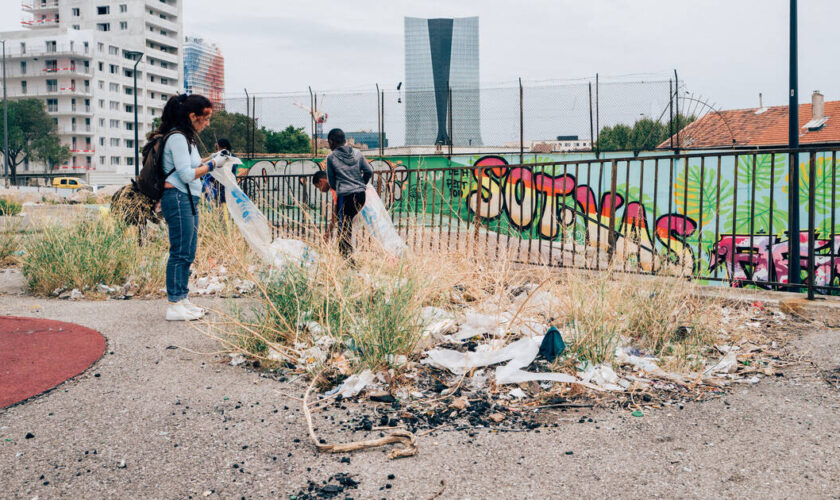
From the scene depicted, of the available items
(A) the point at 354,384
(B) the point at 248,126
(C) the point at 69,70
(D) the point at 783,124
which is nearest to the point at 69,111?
(C) the point at 69,70

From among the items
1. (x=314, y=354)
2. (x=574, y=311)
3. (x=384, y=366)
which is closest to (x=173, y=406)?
(x=314, y=354)

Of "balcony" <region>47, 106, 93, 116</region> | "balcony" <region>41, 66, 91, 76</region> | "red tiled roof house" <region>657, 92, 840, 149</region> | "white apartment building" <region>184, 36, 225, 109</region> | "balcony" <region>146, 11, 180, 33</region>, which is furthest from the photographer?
"white apartment building" <region>184, 36, 225, 109</region>

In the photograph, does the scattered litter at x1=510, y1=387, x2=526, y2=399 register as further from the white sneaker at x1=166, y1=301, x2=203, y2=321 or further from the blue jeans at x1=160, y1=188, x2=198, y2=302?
the blue jeans at x1=160, y1=188, x2=198, y2=302

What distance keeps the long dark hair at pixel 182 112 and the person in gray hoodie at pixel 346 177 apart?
1.89 metres

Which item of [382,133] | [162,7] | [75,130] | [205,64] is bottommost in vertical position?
[382,133]

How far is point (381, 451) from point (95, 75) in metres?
89.6

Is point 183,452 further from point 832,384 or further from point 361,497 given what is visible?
point 832,384

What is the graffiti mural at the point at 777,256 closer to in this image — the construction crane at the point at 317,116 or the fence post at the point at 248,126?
the construction crane at the point at 317,116

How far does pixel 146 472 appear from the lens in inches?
97.3

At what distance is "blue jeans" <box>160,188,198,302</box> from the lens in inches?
194

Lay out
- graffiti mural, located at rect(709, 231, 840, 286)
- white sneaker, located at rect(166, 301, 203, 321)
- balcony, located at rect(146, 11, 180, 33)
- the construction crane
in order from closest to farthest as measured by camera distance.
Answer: white sneaker, located at rect(166, 301, 203, 321), graffiti mural, located at rect(709, 231, 840, 286), the construction crane, balcony, located at rect(146, 11, 180, 33)

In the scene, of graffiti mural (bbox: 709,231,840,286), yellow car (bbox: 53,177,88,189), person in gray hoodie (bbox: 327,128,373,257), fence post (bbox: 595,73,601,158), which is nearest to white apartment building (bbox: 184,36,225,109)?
yellow car (bbox: 53,177,88,189)

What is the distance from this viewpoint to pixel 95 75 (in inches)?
3066

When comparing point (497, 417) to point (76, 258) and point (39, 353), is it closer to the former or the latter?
point (39, 353)
